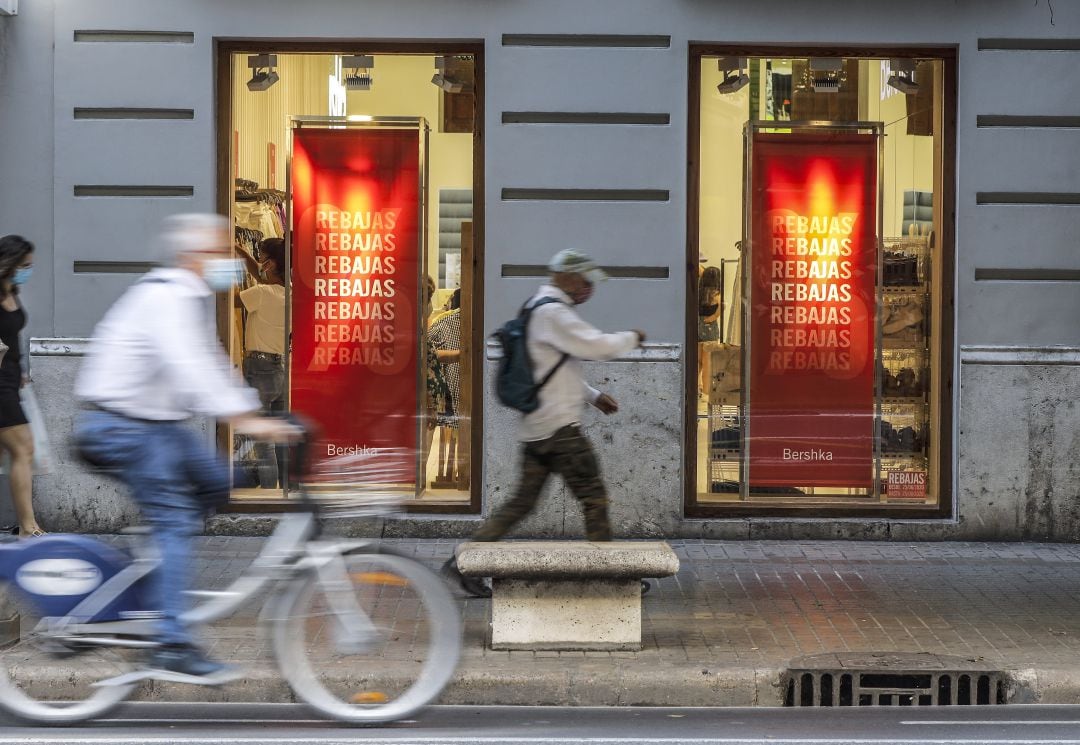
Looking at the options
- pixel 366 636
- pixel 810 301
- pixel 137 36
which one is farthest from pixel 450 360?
pixel 366 636

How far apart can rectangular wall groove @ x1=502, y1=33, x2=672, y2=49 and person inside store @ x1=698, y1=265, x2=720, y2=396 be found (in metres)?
1.58

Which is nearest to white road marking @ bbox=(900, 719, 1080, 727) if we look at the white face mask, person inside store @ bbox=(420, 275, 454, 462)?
the white face mask

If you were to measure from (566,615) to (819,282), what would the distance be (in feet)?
14.9

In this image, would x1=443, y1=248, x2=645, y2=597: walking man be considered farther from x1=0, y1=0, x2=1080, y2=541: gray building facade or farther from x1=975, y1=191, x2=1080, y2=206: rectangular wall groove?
x1=975, y1=191, x2=1080, y2=206: rectangular wall groove

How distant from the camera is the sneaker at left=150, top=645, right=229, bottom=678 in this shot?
18.5 ft

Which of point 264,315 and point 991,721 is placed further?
point 264,315

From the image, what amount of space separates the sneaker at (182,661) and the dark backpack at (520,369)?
2.21 meters

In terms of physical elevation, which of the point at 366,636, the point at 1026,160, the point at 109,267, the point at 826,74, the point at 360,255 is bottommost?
the point at 366,636

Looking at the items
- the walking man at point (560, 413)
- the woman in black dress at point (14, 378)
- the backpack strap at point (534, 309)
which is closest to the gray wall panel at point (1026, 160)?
the walking man at point (560, 413)

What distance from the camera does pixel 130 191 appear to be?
10242mm

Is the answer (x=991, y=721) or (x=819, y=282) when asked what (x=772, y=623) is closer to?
(x=991, y=721)

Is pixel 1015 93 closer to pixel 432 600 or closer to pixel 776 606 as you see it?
pixel 776 606

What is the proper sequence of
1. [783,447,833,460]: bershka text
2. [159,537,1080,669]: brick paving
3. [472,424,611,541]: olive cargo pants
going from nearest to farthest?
[159,537,1080,669]: brick paving, [472,424,611,541]: olive cargo pants, [783,447,833,460]: bershka text

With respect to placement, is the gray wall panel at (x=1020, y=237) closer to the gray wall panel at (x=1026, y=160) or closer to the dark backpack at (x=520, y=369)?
the gray wall panel at (x=1026, y=160)
